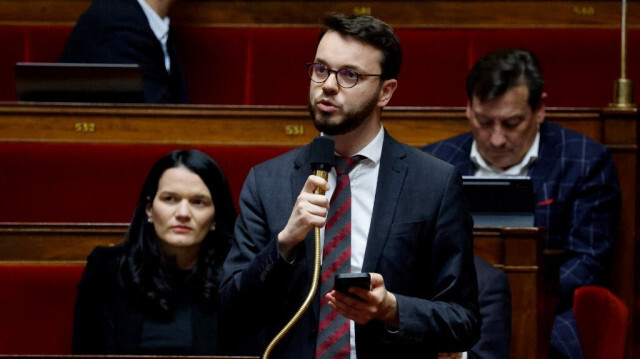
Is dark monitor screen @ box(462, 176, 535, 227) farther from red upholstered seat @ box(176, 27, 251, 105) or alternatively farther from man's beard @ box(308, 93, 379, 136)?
red upholstered seat @ box(176, 27, 251, 105)

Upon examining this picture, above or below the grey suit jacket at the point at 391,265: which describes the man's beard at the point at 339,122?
above

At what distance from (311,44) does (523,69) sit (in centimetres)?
40

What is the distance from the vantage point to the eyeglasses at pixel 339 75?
603 millimetres

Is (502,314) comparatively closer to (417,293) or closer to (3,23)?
(417,293)

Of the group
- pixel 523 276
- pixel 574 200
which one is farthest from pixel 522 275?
pixel 574 200

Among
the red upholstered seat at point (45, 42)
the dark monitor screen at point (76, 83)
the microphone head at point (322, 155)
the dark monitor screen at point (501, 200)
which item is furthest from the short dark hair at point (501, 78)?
the red upholstered seat at point (45, 42)

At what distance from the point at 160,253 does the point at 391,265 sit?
1.24 feet

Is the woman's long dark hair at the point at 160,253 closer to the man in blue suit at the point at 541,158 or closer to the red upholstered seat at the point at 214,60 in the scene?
the man in blue suit at the point at 541,158

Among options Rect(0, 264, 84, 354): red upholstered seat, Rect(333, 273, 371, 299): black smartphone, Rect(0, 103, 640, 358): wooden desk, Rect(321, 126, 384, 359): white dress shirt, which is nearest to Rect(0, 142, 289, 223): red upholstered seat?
Rect(0, 103, 640, 358): wooden desk

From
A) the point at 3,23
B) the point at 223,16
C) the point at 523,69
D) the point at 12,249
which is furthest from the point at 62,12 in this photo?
the point at 523,69

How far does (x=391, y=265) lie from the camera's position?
590 millimetres

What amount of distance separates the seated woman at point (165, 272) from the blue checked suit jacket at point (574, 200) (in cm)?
26

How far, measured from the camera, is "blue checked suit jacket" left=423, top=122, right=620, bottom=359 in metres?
0.97

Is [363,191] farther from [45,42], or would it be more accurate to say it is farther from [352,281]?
[45,42]
